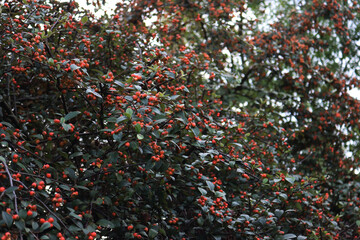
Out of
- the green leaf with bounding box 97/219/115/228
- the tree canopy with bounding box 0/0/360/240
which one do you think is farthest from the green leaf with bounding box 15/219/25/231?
the green leaf with bounding box 97/219/115/228

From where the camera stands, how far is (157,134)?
2590mm

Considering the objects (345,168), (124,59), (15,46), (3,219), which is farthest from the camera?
(345,168)

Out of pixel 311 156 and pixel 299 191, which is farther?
pixel 311 156

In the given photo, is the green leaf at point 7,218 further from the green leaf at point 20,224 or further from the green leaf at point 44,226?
the green leaf at point 44,226

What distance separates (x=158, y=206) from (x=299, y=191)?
117cm

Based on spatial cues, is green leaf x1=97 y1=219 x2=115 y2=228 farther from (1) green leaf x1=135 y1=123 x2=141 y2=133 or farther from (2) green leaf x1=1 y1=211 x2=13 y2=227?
(2) green leaf x1=1 y1=211 x2=13 y2=227

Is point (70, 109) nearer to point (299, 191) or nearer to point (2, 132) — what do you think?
point (2, 132)

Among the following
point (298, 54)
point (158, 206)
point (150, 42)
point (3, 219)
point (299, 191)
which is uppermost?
point (298, 54)

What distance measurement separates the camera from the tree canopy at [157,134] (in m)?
2.63

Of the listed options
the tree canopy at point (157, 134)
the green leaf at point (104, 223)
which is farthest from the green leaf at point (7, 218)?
the green leaf at point (104, 223)

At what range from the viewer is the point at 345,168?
614 centimetres

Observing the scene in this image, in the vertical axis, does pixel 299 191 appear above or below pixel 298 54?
below

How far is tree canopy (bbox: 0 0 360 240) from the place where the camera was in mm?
2627

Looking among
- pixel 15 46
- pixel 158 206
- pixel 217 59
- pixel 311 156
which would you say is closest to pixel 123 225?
pixel 158 206
